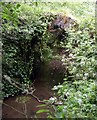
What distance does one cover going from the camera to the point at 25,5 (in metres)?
3.89

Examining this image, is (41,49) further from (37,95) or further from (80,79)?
(80,79)

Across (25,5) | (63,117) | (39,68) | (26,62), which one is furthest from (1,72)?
(63,117)

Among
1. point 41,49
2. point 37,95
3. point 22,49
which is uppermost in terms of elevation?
point 41,49

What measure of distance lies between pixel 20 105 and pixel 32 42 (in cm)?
126

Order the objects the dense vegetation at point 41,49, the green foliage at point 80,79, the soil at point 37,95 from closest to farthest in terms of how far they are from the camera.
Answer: the green foliage at point 80,79
the soil at point 37,95
the dense vegetation at point 41,49

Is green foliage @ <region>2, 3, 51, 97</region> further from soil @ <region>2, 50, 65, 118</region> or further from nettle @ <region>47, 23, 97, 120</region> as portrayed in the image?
nettle @ <region>47, 23, 97, 120</region>

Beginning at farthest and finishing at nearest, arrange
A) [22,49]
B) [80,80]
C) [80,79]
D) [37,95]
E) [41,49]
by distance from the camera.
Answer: [41,49]
[22,49]
[37,95]
[80,79]
[80,80]

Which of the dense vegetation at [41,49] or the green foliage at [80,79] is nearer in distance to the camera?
the green foliage at [80,79]

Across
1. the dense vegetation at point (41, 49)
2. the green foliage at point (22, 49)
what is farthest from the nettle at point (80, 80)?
the green foliage at point (22, 49)

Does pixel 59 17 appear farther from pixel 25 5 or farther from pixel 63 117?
pixel 63 117

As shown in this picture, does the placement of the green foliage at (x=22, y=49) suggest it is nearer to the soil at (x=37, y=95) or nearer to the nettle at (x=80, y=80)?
the soil at (x=37, y=95)

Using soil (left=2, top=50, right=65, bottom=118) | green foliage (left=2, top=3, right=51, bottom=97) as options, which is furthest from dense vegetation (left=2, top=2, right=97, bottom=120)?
soil (left=2, top=50, right=65, bottom=118)

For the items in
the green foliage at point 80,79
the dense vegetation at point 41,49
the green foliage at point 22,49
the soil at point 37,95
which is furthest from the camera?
the green foliage at point 22,49

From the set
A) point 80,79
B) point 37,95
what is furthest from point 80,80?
point 37,95
